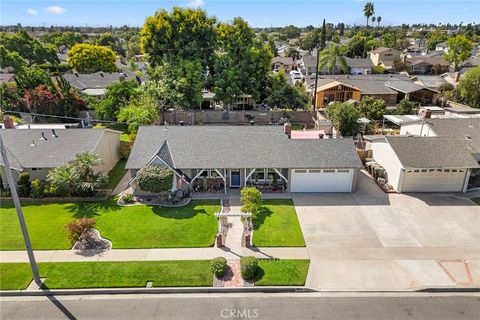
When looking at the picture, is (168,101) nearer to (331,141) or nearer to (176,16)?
(176,16)

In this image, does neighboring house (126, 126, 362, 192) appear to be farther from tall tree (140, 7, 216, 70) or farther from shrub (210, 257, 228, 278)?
tall tree (140, 7, 216, 70)

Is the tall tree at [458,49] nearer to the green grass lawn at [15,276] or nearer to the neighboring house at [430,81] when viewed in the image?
the neighboring house at [430,81]

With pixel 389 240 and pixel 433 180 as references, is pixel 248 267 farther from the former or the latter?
pixel 433 180

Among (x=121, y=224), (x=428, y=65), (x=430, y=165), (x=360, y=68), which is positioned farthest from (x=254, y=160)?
(x=428, y=65)

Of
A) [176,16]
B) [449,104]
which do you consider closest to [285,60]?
[449,104]

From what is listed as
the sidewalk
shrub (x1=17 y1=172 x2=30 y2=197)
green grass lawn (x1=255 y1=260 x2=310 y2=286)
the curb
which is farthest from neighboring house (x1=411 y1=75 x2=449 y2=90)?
shrub (x1=17 y1=172 x2=30 y2=197)
